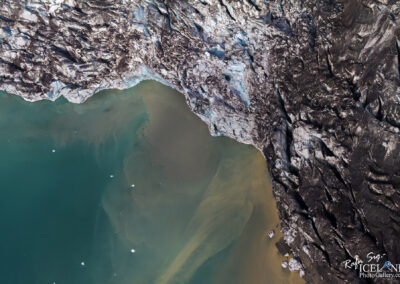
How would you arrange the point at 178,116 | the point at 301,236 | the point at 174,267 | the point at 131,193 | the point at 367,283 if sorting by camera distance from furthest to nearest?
the point at 178,116
the point at 131,193
the point at 174,267
the point at 301,236
the point at 367,283

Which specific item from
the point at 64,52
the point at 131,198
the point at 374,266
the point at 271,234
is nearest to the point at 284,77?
the point at 271,234

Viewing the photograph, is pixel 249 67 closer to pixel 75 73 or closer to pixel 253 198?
pixel 253 198

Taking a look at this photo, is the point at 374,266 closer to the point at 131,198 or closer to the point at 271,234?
the point at 271,234

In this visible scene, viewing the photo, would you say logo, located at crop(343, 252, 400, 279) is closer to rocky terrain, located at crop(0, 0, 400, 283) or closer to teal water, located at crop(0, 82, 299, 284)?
rocky terrain, located at crop(0, 0, 400, 283)

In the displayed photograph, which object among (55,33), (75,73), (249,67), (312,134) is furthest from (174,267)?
(55,33)

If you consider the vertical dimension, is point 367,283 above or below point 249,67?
below

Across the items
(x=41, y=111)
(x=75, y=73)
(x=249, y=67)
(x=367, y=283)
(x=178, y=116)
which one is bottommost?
(x=41, y=111)

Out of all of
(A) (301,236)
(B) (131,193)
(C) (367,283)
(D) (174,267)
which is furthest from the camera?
(B) (131,193)

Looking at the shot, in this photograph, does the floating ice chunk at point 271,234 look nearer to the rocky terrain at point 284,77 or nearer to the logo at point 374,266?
the rocky terrain at point 284,77

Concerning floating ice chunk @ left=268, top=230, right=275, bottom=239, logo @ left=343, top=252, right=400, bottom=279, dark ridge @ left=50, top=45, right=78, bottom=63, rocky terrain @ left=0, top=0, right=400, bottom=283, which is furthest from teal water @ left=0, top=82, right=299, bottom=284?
logo @ left=343, top=252, right=400, bottom=279
